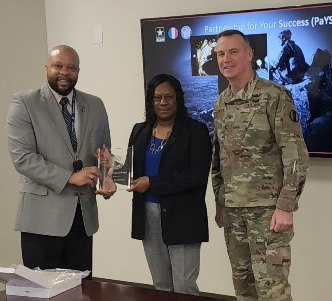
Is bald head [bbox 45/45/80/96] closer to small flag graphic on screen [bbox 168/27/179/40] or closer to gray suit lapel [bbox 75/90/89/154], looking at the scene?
gray suit lapel [bbox 75/90/89/154]

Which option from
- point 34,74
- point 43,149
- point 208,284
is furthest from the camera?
point 34,74

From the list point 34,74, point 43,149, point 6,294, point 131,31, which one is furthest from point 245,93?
point 34,74

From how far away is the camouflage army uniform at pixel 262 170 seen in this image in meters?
2.41

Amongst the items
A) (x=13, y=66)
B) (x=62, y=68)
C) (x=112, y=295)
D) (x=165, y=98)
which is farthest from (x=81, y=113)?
(x=13, y=66)

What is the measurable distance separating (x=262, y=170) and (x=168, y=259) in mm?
661

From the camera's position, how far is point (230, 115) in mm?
2545

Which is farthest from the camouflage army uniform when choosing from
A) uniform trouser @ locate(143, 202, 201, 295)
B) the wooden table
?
the wooden table

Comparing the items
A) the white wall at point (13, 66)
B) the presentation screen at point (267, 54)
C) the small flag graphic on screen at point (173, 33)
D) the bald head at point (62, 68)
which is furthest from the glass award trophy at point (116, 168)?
the white wall at point (13, 66)

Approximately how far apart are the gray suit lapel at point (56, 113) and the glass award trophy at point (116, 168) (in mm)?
161

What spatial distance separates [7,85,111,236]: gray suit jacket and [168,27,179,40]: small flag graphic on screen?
1.09 meters

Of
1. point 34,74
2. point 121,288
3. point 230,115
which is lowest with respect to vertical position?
point 121,288

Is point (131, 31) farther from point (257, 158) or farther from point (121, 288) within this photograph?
point (121, 288)

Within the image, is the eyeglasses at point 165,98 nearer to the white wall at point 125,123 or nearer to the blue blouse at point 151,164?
the blue blouse at point 151,164

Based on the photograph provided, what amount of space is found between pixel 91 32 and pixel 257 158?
2.01 metres
